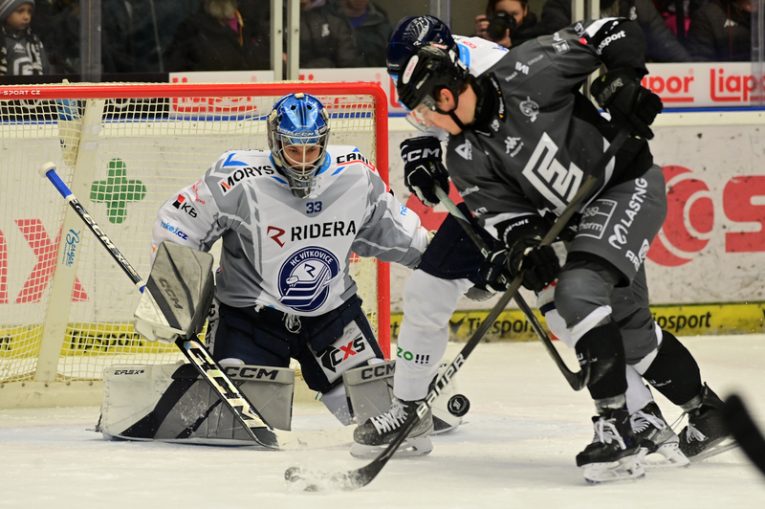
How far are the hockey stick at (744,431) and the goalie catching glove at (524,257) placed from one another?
1825 millimetres

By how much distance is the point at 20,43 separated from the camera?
18.1ft

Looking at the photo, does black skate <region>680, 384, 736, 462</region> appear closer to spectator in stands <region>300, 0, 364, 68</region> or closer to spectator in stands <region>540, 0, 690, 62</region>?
spectator in stands <region>300, 0, 364, 68</region>

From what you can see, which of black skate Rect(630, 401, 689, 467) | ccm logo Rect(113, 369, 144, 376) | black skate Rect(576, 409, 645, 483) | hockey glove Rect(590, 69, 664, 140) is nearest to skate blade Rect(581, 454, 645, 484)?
black skate Rect(576, 409, 645, 483)

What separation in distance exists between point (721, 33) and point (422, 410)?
3.92 m

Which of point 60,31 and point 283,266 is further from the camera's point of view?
point 60,31

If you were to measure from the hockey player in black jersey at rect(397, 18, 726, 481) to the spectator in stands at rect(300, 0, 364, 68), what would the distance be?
9.34ft

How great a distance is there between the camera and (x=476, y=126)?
121 inches

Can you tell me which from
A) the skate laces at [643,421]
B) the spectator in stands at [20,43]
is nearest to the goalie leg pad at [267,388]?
the skate laces at [643,421]

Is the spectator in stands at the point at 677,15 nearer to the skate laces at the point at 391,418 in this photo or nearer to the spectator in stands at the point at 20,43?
the spectator in stands at the point at 20,43

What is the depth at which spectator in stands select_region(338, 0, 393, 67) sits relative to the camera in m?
6.00

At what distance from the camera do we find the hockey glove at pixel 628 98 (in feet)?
9.75

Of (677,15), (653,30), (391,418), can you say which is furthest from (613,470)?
(677,15)

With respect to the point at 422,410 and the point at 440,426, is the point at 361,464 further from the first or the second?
the point at 440,426

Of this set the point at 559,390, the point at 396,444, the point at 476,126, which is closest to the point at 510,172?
the point at 476,126
